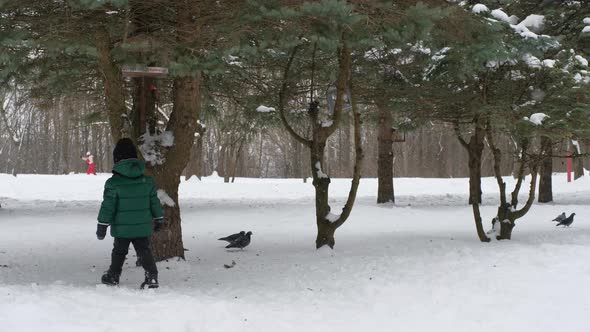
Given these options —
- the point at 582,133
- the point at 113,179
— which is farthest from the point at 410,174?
the point at 113,179

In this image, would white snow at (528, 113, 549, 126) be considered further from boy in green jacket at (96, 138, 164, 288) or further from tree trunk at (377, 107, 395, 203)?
tree trunk at (377, 107, 395, 203)

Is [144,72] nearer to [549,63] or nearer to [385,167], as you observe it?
[549,63]

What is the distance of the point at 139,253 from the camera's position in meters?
6.29

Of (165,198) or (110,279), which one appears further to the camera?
(165,198)

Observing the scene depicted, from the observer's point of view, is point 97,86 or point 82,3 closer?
point 82,3

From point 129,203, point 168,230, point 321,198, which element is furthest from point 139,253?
point 321,198

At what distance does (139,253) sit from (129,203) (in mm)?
545

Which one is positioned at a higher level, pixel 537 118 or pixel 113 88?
pixel 113 88

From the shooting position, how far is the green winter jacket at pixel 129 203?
244 inches

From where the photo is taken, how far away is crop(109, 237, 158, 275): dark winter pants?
6223 millimetres

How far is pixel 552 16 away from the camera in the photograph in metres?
12.1

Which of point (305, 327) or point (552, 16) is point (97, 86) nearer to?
point (305, 327)

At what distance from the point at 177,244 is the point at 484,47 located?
4.80 m

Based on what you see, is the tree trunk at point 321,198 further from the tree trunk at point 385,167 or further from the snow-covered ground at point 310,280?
the tree trunk at point 385,167
